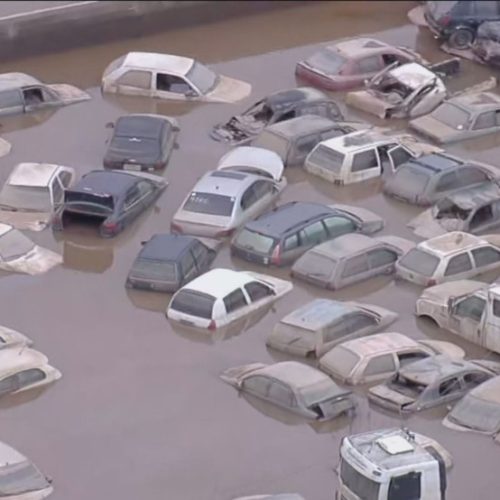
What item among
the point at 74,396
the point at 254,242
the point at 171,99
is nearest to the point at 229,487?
the point at 74,396

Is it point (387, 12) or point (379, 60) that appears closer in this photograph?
point (379, 60)

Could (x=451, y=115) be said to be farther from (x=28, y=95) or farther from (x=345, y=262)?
(x=28, y=95)

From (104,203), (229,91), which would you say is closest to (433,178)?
(104,203)

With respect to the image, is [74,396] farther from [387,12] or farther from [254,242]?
[387,12]

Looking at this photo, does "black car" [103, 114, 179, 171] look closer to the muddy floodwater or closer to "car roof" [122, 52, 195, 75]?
the muddy floodwater

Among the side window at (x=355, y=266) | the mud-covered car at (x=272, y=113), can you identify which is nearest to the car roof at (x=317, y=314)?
the side window at (x=355, y=266)

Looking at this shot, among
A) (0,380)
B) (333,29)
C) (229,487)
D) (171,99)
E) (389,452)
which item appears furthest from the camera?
(333,29)

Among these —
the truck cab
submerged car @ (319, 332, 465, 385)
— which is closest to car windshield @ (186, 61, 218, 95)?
submerged car @ (319, 332, 465, 385)
